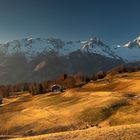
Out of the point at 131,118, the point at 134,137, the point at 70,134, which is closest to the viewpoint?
→ the point at 134,137

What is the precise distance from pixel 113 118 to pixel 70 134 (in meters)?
34.1

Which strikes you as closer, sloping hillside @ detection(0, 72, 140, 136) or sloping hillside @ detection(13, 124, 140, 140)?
sloping hillside @ detection(13, 124, 140, 140)

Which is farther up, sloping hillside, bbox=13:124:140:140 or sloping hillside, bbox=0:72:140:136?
sloping hillside, bbox=13:124:140:140

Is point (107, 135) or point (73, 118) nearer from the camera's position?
point (107, 135)

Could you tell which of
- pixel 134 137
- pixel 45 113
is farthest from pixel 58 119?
pixel 134 137

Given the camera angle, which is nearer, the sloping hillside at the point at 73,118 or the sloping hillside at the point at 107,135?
the sloping hillside at the point at 107,135

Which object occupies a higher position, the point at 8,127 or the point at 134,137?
the point at 134,137

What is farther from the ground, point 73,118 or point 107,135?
point 107,135

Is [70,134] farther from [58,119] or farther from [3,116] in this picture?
[3,116]

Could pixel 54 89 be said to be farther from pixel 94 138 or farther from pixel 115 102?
pixel 94 138

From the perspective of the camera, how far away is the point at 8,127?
285ft

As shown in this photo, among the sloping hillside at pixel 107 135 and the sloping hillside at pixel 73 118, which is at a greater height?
the sloping hillside at pixel 107 135

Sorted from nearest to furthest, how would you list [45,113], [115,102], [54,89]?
[115,102]
[45,113]
[54,89]

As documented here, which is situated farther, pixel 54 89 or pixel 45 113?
pixel 54 89
